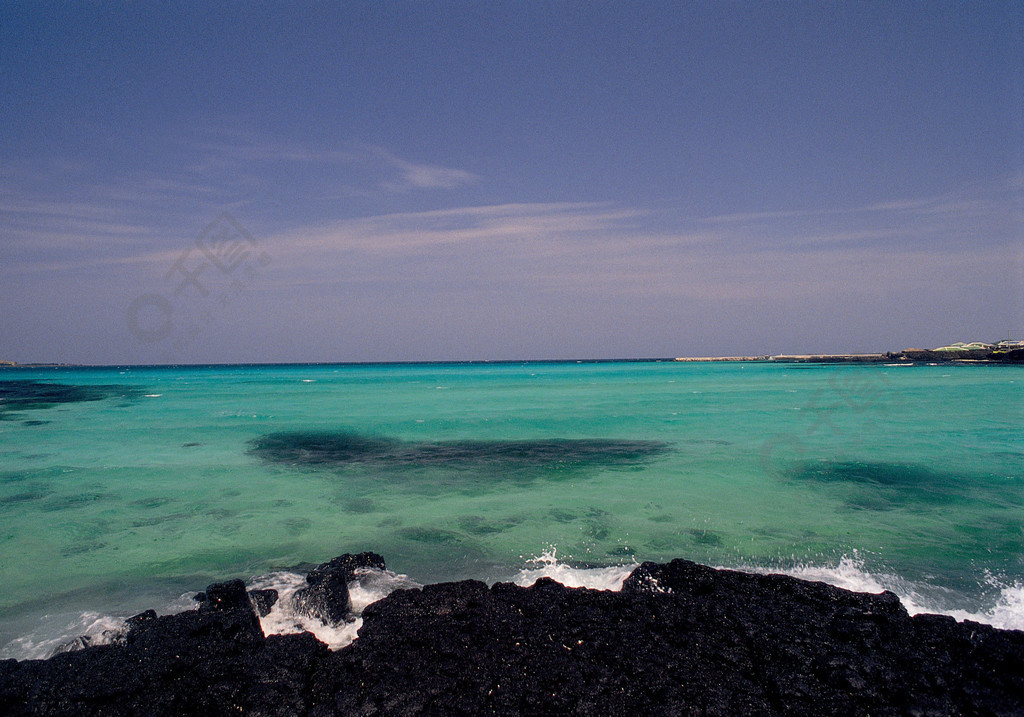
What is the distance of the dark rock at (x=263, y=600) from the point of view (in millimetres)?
6676

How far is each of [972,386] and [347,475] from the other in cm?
4973

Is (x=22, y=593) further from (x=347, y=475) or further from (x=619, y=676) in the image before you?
(x=619, y=676)

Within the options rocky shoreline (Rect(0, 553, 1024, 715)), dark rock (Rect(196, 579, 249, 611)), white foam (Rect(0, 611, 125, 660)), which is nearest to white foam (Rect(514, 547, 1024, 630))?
rocky shoreline (Rect(0, 553, 1024, 715))

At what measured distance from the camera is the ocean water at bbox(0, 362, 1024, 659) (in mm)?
7938

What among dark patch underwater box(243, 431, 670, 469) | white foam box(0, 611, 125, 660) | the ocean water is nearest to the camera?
white foam box(0, 611, 125, 660)

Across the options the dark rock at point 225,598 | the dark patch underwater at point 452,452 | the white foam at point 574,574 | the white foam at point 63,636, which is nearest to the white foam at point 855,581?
the white foam at point 574,574

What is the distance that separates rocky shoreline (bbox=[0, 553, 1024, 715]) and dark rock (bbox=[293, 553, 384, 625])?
0.91 meters

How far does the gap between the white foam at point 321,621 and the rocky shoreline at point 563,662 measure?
0.65m

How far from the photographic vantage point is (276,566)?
8.67m

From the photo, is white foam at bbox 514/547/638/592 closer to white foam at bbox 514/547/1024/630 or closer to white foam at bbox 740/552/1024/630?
white foam at bbox 514/547/1024/630

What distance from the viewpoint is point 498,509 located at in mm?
11438

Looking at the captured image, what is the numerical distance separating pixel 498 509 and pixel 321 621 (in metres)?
5.29

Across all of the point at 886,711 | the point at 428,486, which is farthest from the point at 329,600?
the point at 428,486

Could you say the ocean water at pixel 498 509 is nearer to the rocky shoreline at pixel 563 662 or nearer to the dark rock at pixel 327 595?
the dark rock at pixel 327 595
